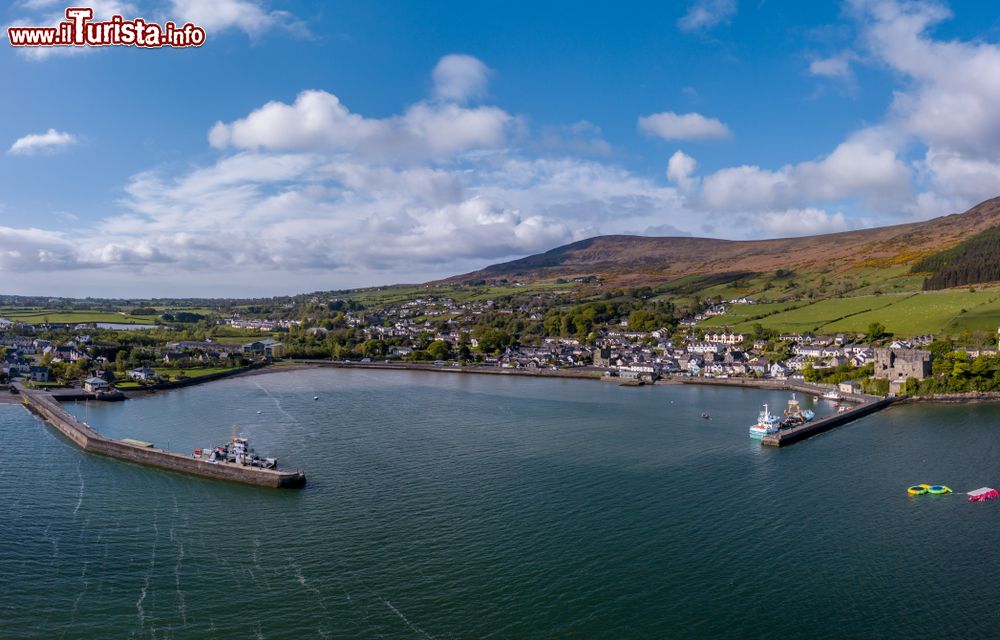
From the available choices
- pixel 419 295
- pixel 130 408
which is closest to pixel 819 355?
pixel 130 408

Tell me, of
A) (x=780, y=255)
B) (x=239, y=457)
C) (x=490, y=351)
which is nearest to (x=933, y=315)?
(x=490, y=351)

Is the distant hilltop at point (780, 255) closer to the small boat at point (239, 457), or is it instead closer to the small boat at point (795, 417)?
the small boat at point (795, 417)

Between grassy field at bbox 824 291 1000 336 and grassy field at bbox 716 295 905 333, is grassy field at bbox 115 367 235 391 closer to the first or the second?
grassy field at bbox 716 295 905 333

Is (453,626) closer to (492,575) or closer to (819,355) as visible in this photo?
(492,575)

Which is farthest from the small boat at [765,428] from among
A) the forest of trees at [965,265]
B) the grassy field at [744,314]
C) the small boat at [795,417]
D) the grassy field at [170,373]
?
the forest of trees at [965,265]

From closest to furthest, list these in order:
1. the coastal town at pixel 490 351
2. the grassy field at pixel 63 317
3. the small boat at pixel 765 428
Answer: the small boat at pixel 765 428, the coastal town at pixel 490 351, the grassy field at pixel 63 317

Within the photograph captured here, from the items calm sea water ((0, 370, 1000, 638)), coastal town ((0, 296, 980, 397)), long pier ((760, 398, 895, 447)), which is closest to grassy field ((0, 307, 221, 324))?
coastal town ((0, 296, 980, 397))

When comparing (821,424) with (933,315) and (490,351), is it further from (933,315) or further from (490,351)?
(490,351)
